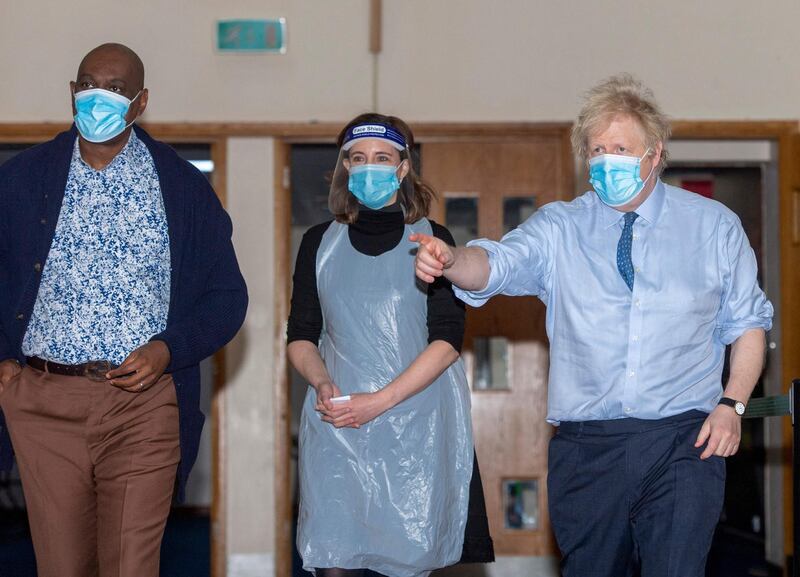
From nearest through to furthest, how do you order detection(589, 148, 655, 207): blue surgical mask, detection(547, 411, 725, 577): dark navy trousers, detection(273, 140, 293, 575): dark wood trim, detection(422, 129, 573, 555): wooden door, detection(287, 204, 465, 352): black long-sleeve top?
detection(547, 411, 725, 577): dark navy trousers → detection(589, 148, 655, 207): blue surgical mask → detection(287, 204, 465, 352): black long-sleeve top → detection(273, 140, 293, 575): dark wood trim → detection(422, 129, 573, 555): wooden door

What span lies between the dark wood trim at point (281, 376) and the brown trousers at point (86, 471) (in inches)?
102

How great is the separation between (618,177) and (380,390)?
83 centimetres

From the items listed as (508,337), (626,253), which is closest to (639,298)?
(626,253)

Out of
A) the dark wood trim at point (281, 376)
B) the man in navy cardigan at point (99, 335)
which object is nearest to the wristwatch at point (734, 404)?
the man in navy cardigan at point (99, 335)

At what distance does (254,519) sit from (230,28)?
7.54 feet

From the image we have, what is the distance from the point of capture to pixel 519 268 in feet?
8.61

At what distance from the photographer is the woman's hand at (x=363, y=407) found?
9.55 feet

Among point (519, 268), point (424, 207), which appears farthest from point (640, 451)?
point (424, 207)

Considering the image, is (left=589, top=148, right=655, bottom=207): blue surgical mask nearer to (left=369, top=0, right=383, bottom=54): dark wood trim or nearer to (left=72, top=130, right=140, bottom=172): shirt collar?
(left=72, top=130, right=140, bottom=172): shirt collar

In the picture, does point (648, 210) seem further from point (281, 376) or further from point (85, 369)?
point (281, 376)

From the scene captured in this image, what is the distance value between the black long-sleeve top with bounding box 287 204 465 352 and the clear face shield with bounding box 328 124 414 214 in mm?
49

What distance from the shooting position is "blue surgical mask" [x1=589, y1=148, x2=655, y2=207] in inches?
103

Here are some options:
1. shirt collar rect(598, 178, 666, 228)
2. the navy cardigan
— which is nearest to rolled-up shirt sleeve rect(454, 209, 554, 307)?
shirt collar rect(598, 178, 666, 228)

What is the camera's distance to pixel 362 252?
309cm
